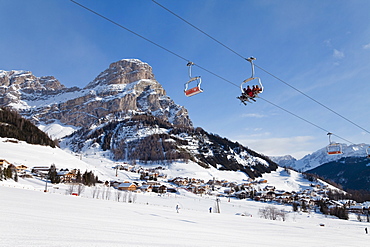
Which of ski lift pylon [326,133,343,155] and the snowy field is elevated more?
ski lift pylon [326,133,343,155]

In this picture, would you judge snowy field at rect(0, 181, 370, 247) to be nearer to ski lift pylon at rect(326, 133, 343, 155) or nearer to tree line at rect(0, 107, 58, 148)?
ski lift pylon at rect(326, 133, 343, 155)

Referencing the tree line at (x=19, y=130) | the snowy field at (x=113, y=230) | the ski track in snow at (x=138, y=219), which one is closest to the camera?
the snowy field at (x=113, y=230)

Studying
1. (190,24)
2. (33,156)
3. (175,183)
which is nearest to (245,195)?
(175,183)

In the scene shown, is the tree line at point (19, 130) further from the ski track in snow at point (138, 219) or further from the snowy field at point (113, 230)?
the snowy field at point (113, 230)

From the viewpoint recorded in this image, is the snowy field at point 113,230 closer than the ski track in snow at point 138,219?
Yes

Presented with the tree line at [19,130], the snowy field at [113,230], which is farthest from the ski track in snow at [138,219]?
the tree line at [19,130]

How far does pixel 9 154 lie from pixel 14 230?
10009 cm

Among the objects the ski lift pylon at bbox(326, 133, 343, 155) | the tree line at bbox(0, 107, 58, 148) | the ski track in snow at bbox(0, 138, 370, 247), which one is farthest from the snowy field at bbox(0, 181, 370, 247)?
the tree line at bbox(0, 107, 58, 148)

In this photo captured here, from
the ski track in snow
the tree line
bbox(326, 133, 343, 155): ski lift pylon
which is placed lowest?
the ski track in snow

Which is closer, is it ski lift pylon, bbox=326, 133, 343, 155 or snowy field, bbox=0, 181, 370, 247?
snowy field, bbox=0, 181, 370, 247

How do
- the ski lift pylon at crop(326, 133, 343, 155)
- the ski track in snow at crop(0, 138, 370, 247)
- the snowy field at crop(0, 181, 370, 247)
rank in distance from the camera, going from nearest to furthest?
the snowy field at crop(0, 181, 370, 247) < the ski track in snow at crop(0, 138, 370, 247) < the ski lift pylon at crop(326, 133, 343, 155)

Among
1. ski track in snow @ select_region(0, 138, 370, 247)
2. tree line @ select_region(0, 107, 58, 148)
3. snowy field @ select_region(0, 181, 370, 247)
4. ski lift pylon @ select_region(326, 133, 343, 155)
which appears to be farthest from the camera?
tree line @ select_region(0, 107, 58, 148)

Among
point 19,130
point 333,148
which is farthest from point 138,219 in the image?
point 19,130

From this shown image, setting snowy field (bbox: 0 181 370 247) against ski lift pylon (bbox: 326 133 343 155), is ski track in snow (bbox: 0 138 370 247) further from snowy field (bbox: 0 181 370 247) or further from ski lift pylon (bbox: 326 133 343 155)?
ski lift pylon (bbox: 326 133 343 155)
